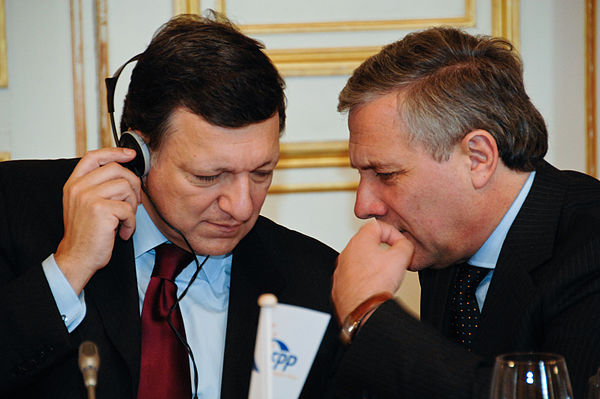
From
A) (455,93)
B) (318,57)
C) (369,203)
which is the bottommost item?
(369,203)

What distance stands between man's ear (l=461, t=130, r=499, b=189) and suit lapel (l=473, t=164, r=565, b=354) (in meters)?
0.11

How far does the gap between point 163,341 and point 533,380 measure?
89 cm

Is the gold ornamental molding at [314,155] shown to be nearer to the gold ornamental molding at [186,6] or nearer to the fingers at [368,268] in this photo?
the gold ornamental molding at [186,6]

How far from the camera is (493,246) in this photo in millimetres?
1836

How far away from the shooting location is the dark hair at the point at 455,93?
1746mm

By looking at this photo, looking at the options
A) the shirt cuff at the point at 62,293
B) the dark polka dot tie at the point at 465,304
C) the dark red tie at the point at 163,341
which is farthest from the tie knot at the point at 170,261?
the dark polka dot tie at the point at 465,304

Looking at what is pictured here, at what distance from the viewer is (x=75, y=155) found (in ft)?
8.30

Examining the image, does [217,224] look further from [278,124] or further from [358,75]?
[358,75]

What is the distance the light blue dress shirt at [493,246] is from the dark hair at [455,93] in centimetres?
7

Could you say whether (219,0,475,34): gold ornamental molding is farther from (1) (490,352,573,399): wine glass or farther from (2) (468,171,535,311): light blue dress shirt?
(1) (490,352,573,399): wine glass

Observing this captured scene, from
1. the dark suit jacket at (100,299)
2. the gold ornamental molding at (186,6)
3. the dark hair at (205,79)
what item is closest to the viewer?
the dark suit jacket at (100,299)

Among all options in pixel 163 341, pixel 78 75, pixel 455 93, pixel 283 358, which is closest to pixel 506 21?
pixel 455 93

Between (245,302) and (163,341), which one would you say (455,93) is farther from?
(163,341)

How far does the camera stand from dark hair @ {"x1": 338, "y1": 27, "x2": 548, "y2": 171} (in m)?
1.75
